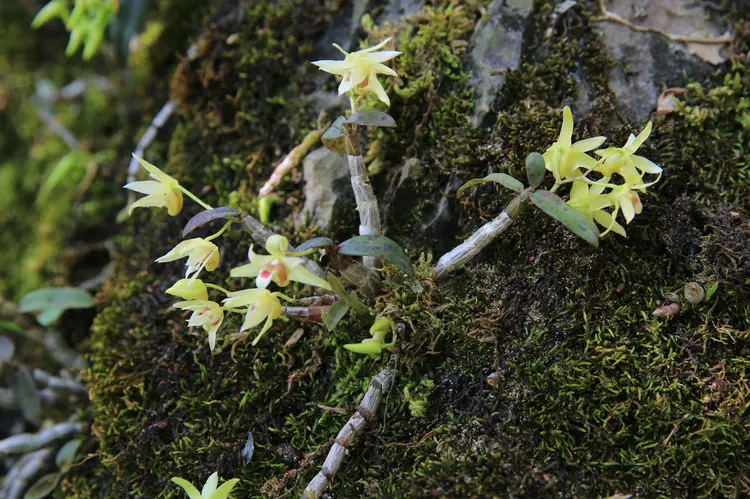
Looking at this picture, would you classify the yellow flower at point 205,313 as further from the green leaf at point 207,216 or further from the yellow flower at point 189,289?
the green leaf at point 207,216

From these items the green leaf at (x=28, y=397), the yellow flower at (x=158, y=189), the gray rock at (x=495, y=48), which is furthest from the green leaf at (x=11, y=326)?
the gray rock at (x=495, y=48)

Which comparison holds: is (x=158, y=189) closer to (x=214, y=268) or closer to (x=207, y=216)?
(x=207, y=216)

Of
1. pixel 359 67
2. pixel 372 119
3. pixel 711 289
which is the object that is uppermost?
pixel 359 67

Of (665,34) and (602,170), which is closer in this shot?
(602,170)

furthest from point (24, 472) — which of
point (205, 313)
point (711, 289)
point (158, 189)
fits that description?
point (711, 289)

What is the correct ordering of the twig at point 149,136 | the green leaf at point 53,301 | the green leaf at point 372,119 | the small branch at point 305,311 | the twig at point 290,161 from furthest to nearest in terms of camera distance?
the twig at point 149,136
the green leaf at point 53,301
the twig at point 290,161
the small branch at point 305,311
the green leaf at point 372,119

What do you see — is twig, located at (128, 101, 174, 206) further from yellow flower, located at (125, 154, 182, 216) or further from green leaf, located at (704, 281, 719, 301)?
green leaf, located at (704, 281, 719, 301)
